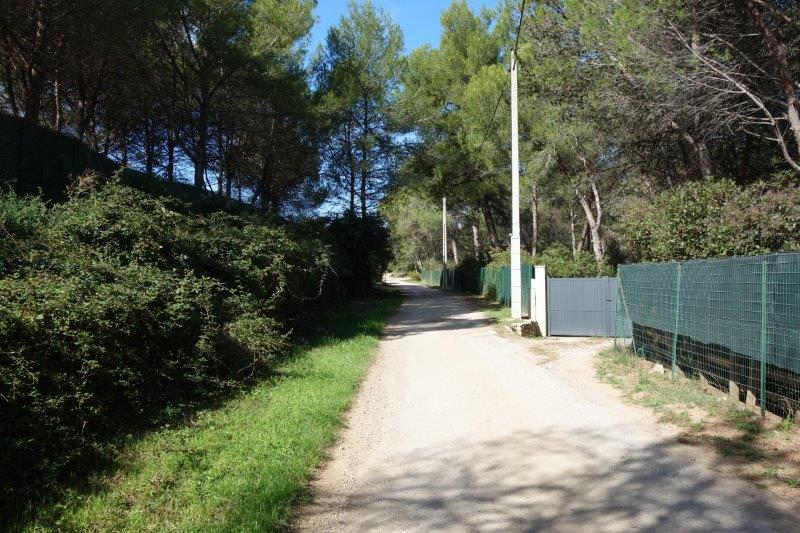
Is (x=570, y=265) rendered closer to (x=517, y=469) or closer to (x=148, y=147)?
(x=517, y=469)

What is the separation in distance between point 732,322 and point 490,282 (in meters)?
21.7

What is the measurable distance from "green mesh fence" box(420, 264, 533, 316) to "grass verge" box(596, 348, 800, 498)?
10336mm

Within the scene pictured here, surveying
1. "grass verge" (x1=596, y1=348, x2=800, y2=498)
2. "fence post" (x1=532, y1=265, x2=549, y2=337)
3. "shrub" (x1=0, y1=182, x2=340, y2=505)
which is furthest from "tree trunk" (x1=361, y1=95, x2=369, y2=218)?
"grass verge" (x1=596, y1=348, x2=800, y2=498)

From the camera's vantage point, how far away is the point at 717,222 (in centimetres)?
1073

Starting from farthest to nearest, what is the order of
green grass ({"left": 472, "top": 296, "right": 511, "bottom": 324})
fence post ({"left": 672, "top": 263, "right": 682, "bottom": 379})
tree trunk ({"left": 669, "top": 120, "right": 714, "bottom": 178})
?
green grass ({"left": 472, "top": 296, "right": 511, "bottom": 324})
tree trunk ({"left": 669, "top": 120, "right": 714, "bottom": 178})
fence post ({"left": 672, "top": 263, "right": 682, "bottom": 379})

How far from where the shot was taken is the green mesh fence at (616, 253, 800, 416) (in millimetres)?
5344

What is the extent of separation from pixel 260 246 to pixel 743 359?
7.88 m

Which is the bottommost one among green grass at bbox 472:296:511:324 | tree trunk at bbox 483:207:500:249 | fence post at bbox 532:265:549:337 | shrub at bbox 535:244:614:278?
green grass at bbox 472:296:511:324

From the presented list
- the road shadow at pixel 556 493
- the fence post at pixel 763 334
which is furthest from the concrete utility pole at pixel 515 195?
the road shadow at pixel 556 493

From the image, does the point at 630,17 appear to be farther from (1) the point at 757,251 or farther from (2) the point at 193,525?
(2) the point at 193,525

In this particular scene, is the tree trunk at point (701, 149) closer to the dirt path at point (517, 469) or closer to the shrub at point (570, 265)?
the shrub at point (570, 265)

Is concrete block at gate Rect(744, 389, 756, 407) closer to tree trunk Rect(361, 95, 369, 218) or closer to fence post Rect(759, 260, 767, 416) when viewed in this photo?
→ fence post Rect(759, 260, 767, 416)

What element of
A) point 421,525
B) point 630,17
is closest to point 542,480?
point 421,525

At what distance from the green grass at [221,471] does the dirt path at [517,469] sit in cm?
29
